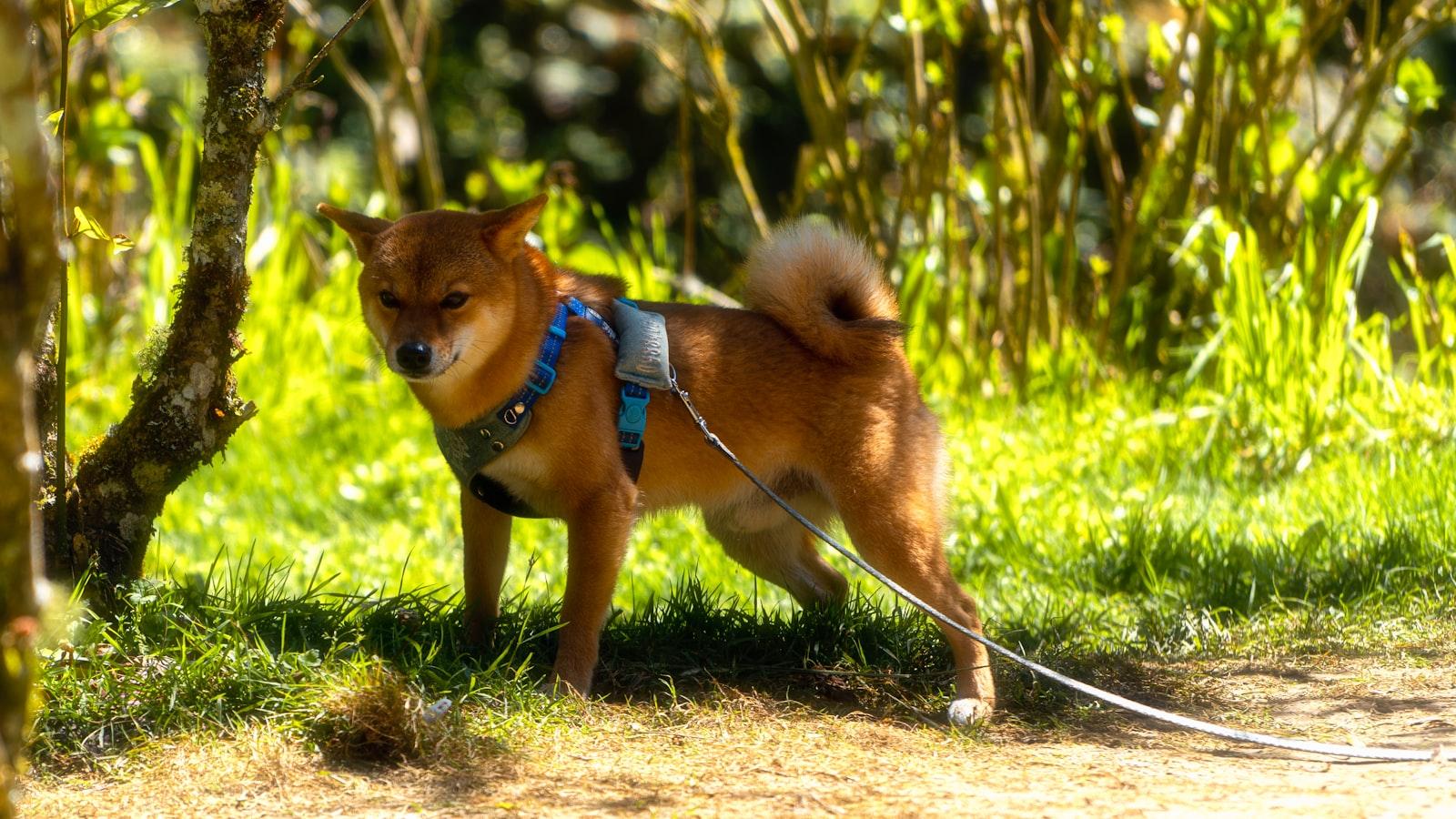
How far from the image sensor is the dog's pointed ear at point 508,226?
3.58m

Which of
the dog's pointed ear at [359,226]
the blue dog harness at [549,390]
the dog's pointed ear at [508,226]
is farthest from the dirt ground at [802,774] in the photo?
the dog's pointed ear at [359,226]

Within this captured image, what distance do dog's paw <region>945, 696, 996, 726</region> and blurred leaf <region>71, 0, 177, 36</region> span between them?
2.44 m

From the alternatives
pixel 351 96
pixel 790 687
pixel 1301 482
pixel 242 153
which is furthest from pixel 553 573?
pixel 351 96

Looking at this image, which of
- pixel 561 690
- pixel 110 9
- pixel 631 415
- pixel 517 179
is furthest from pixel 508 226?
pixel 517 179

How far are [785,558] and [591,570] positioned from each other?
0.85 metres

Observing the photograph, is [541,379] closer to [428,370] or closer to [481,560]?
[428,370]

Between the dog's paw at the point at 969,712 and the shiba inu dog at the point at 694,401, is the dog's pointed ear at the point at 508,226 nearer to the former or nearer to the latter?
the shiba inu dog at the point at 694,401

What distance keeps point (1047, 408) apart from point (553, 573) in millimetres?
2453

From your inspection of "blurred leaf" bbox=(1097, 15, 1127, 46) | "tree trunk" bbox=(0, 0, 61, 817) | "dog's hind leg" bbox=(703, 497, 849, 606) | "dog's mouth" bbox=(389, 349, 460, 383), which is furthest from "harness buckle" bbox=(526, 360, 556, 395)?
"blurred leaf" bbox=(1097, 15, 1127, 46)

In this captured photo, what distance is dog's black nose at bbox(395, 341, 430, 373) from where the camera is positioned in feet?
11.1

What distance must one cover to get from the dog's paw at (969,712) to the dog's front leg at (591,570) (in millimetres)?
877

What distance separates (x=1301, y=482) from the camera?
210 inches

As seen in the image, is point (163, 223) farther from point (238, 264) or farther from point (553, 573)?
point (238, 264)

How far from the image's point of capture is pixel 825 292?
3.96m
